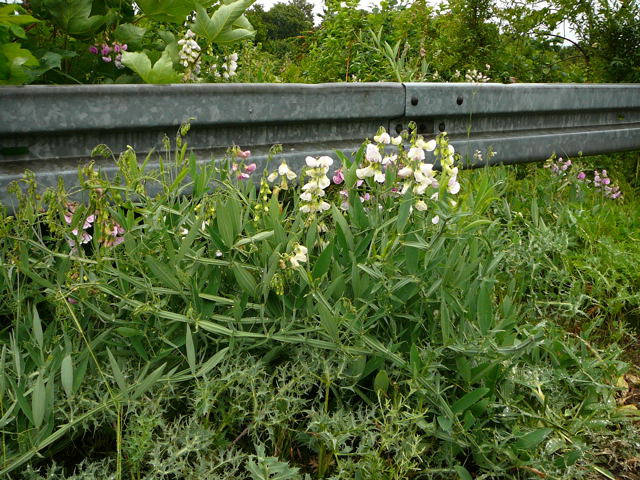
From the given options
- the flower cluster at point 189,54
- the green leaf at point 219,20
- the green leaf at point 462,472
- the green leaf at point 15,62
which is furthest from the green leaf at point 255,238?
the flower cluster at point 189,54

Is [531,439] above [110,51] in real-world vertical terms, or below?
below

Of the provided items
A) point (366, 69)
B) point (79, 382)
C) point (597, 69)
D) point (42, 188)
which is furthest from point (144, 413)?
point (597, 69)

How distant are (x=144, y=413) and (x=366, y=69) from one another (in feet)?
15.6

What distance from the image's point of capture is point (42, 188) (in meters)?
2.75

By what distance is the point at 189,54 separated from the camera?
366 cm

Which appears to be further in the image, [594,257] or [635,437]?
[594,257]

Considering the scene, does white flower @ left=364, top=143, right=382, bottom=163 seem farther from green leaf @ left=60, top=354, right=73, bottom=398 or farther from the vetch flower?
green leaf @ left=60, top=354, right=73, bottom=398

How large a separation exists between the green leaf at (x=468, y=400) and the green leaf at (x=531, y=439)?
Answer: 0.57 ft

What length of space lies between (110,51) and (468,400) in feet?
7.66

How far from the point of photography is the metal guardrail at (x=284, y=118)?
2762 mm

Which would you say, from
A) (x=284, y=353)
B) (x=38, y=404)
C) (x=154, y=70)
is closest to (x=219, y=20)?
(x=154, y=70)

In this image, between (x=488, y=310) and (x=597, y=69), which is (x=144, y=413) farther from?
(x=597, y=69)

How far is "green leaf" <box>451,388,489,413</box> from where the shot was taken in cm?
202

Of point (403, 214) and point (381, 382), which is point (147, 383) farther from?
point (403, 214)
